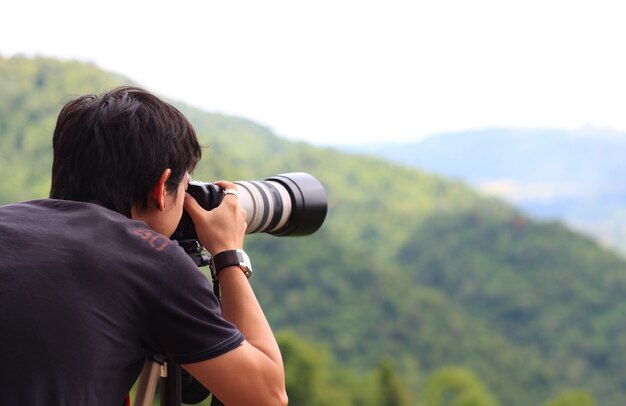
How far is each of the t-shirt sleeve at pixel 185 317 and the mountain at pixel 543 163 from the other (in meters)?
41.1

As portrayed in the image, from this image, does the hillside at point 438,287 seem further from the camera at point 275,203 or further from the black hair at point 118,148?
the black hair at point 118,148

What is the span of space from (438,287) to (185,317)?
24790 millimetres

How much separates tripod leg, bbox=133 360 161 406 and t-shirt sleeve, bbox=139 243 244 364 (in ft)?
0.71

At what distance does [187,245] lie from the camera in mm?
1454

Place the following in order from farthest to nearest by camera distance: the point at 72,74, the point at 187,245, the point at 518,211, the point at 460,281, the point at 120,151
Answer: the point at 518,211 < the point at 460,281 < the point at 72,74 < the point at 187,245 < the point at 120,151

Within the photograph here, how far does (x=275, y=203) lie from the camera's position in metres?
1.65

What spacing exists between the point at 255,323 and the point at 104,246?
24 centimetres

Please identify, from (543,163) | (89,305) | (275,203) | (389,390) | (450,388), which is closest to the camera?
(89,305)

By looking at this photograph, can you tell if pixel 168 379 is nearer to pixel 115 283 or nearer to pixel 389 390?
pixel 115 283

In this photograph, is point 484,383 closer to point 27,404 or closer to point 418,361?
point 418,361

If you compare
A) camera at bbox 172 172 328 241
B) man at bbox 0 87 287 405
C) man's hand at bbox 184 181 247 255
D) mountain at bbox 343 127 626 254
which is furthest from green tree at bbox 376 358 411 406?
mountain at bbox 343 127 626 254

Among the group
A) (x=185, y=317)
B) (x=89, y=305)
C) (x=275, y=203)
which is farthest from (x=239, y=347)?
(x=275, y=203)

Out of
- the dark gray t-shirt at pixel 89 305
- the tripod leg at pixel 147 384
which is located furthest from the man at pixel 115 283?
the tripod leg at pixel 147 384

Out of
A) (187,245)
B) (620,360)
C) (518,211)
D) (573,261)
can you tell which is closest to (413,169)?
(518,211)
